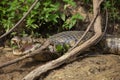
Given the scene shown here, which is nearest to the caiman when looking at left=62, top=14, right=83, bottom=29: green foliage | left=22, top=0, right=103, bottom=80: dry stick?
left=22, top=0, right=103, bottom=80: dry stick

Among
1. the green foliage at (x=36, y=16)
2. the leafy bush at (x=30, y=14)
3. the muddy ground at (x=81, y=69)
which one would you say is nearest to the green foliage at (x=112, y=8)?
the green foliage at (x=36, y=16)

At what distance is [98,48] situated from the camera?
532cm

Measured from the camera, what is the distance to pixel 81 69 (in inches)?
173

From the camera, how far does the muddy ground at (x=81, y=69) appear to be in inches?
165

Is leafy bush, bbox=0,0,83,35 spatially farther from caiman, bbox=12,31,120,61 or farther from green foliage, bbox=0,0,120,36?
caiman, bbox=12,31,120,61

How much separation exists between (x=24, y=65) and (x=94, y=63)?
1177 millimetres

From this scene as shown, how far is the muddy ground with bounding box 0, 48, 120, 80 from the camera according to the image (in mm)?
4199

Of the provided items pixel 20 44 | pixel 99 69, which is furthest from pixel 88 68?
pixel 20 44

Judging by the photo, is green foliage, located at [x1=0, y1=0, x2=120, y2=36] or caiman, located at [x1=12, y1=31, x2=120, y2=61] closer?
caiman, located at [x1=12, y1=31, x2=120, y2=61]

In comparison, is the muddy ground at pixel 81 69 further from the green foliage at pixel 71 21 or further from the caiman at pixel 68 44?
the green foliage at pixel 71 21

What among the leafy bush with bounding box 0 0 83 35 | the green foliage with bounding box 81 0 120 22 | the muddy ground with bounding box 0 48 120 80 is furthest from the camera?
the green foliage with bounding box 81 0 120 22

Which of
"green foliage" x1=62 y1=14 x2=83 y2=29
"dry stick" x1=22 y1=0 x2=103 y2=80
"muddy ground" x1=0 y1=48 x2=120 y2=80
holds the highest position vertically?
"green foliage" x1=62 y1=14 x2=83 y2=29

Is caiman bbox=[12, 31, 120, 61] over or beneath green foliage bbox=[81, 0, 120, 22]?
beneath

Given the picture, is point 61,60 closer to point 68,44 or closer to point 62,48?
point 62,48
